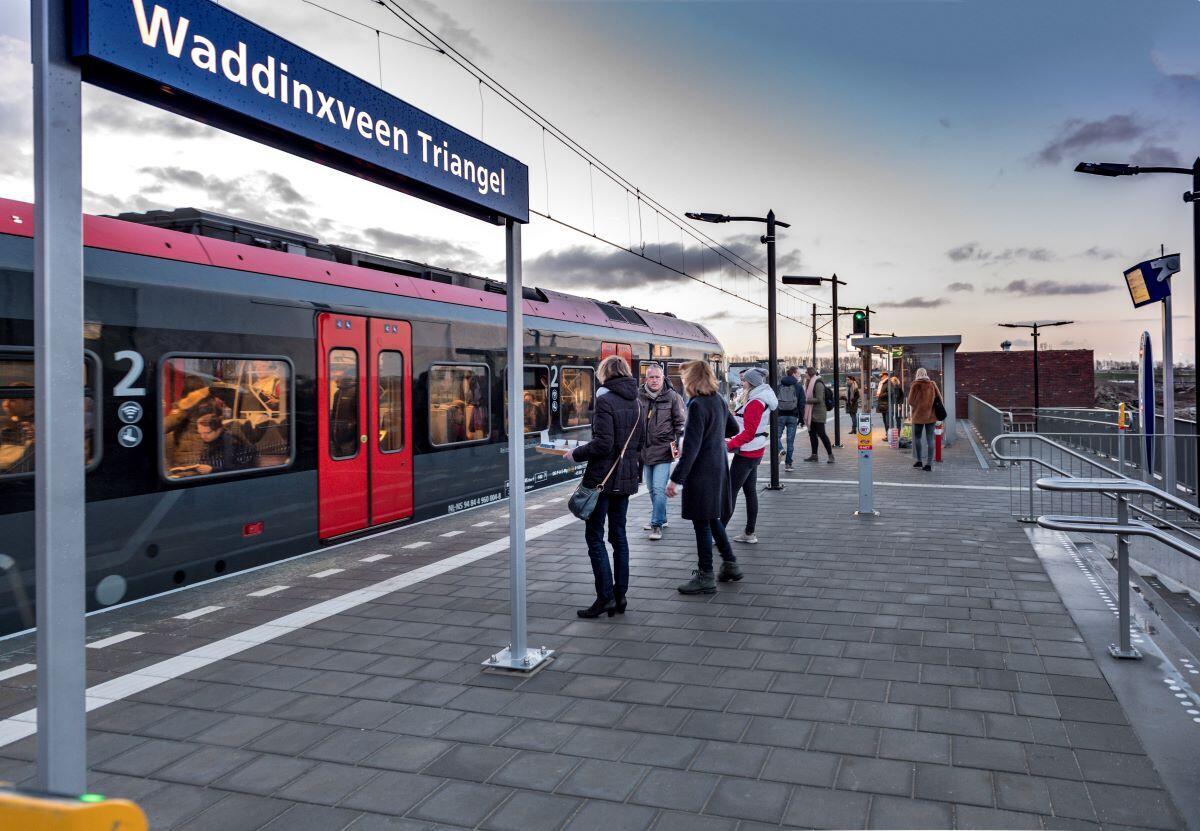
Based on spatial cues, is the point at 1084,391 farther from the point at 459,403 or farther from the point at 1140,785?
the point at 1140,785

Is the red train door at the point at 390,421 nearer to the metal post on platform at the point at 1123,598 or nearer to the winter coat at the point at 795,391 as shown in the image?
the metal post on platform at the point at 1123,598

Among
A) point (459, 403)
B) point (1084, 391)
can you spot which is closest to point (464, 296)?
point (459, 403)

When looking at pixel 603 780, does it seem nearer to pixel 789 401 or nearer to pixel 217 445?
pixel 217 445

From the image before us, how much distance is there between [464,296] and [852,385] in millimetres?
14990

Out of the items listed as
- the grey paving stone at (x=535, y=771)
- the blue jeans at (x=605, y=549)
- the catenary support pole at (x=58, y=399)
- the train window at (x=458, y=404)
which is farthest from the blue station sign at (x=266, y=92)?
the train window at (x=458, y=404)

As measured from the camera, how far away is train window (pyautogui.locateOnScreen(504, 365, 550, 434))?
12039 millimetres

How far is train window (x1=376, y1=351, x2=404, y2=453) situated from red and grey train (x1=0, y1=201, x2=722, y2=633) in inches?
0.8

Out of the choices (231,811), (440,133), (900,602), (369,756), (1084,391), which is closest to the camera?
(231,811)

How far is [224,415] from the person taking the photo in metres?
6.76

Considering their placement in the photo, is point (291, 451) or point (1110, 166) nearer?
point (291, 451)

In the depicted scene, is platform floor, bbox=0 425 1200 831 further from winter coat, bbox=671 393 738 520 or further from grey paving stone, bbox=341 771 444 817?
winter coat, bbox=671 393 738 520

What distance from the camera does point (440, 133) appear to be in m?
4.03

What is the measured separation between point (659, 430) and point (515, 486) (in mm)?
3580

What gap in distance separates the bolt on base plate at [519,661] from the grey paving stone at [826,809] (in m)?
1.82
